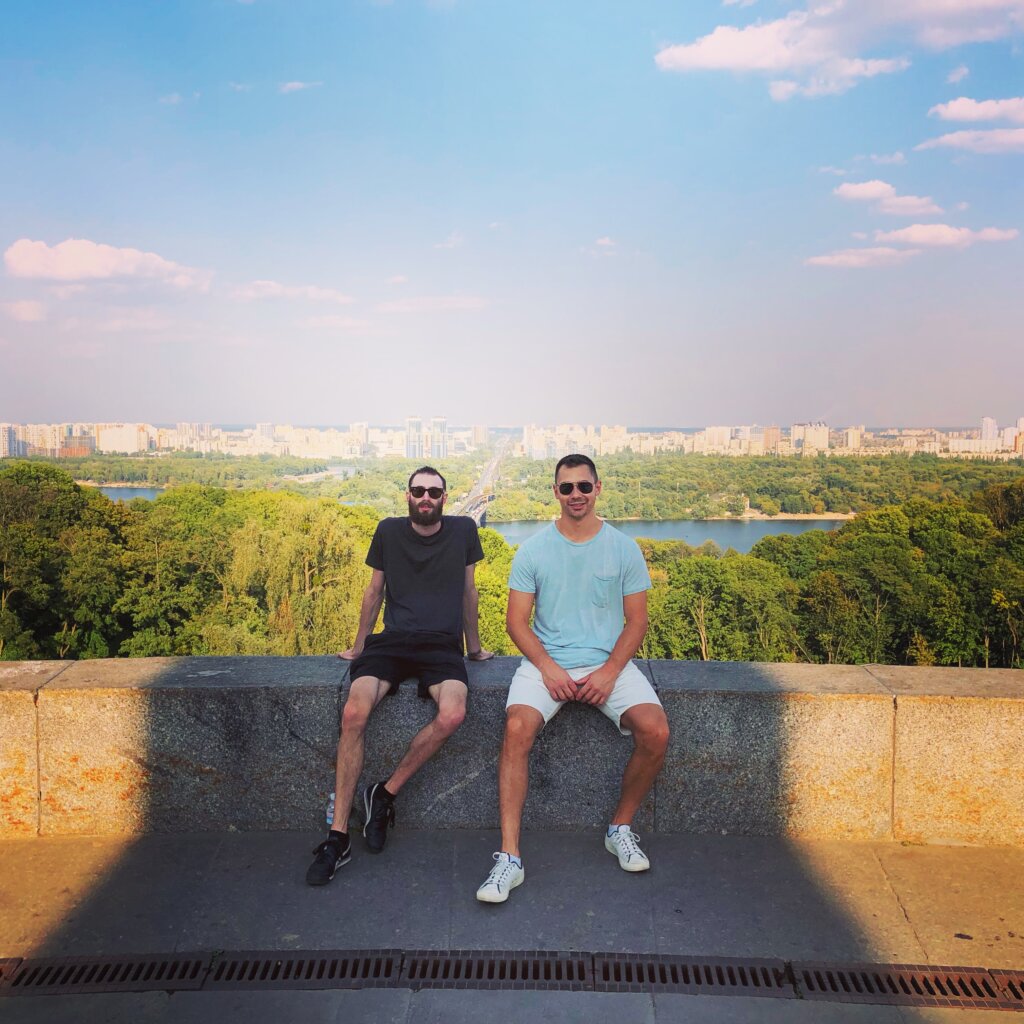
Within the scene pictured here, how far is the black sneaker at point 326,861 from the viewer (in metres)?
3.30

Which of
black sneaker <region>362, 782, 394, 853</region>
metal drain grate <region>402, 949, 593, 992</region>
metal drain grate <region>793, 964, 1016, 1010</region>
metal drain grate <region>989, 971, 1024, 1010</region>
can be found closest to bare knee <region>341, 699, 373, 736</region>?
black sneaker <region>362, 782, 394, 853</region>

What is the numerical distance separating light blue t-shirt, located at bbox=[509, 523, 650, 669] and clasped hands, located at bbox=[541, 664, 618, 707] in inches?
5.4

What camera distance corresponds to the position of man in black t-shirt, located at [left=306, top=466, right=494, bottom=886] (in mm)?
3543

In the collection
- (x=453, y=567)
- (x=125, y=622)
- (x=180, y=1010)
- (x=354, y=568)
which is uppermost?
(x=453, y=567)

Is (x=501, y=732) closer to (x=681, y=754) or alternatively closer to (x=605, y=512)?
(x=681, y=754)

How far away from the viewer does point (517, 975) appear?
9.16 feet

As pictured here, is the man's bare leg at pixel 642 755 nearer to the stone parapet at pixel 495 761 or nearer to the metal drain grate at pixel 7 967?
the stone parapet at pixel 495 761

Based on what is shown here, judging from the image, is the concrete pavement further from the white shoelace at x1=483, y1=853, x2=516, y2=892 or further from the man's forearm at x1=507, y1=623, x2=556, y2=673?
the man's forearm at x1=507, y1=623, x2=556, y2=673

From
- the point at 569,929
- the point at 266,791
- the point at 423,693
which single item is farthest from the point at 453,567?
the point at 569,929

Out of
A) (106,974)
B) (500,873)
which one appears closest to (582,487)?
(500,873)

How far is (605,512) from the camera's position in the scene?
90688 mm

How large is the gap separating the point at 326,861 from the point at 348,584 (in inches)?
1522

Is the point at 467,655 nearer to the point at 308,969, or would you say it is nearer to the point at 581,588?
the point at 581,588

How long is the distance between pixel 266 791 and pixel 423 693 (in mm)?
808
